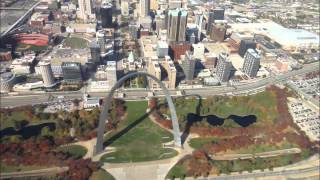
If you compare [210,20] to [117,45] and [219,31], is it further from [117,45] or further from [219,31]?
[117,45]

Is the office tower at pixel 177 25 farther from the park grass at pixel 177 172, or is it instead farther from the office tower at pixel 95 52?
the park grass at pixel 177 172

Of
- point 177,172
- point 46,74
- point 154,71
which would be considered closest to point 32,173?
point 177,172

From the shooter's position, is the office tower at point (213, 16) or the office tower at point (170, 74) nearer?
the office tower at point (170, 74)

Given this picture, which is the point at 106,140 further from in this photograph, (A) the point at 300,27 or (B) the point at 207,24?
(A) the point at 300,27

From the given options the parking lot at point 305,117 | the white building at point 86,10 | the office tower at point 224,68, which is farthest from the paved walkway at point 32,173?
the white building at point 86,10

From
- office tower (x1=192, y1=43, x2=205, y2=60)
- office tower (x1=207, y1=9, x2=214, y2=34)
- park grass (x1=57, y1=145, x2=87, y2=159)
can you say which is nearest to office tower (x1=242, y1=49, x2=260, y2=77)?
office tower (x1=192, y1=43, x2=205, y2=60)

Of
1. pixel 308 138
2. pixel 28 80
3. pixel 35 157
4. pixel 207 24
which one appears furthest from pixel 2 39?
pixel 308 138
